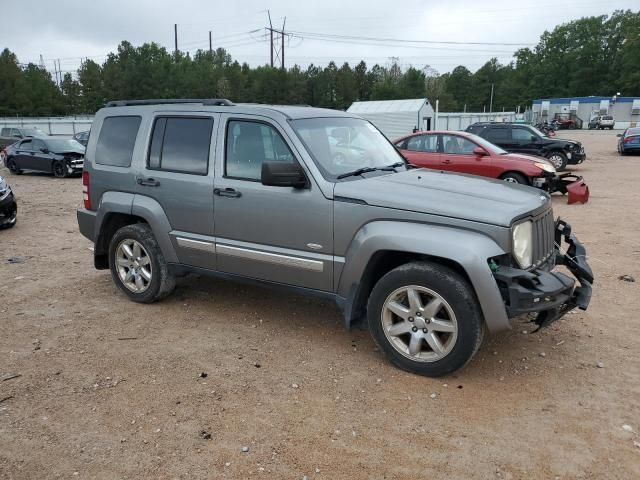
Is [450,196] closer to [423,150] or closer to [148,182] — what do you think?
[148,182]

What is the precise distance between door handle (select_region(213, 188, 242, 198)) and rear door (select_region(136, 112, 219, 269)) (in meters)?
0.08

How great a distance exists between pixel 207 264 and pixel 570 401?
3.20 metres

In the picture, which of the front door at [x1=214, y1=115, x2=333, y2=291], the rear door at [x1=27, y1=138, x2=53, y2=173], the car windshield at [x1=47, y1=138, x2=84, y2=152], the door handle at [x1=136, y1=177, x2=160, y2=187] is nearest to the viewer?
the front door at [x1=214, y1=115, x2=333, y2=291]

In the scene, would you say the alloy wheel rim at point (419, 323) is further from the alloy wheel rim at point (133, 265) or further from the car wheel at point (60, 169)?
the car wheel at point (60, 169)

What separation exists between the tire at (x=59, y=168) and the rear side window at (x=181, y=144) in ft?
50.3

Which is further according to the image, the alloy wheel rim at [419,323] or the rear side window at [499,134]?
the rear side window at [499,134]

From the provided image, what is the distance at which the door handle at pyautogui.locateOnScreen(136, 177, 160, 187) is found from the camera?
5.12 m

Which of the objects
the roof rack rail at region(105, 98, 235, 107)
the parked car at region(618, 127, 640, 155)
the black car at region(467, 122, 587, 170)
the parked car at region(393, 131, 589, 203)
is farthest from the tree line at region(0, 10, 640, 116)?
the roof rack rail at region(105, 98, 235, 107)

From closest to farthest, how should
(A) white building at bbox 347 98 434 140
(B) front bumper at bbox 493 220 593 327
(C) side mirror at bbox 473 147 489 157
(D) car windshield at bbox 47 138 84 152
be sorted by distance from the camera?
1. (B) front bumper at bbox 493 220 593 327
2. (C) side mirror at bbox 473 147 489 157
3. (D) car windshield at bbox 47 138 84 152
4. (A) white building at bbox 347 98 434 140

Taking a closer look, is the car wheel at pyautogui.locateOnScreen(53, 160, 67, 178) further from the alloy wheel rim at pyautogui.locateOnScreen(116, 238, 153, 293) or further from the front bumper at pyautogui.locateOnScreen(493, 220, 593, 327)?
the front bumper at pyautogui.locateOnScreen(493, 220, 593, 327)

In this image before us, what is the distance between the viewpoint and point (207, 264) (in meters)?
5.01

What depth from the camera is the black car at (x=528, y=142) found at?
16.6 metres

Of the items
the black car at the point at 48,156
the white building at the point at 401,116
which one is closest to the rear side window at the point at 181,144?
the black car at the point at 48,156

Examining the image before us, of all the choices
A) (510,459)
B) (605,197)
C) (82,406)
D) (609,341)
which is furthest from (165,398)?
(605,197)
